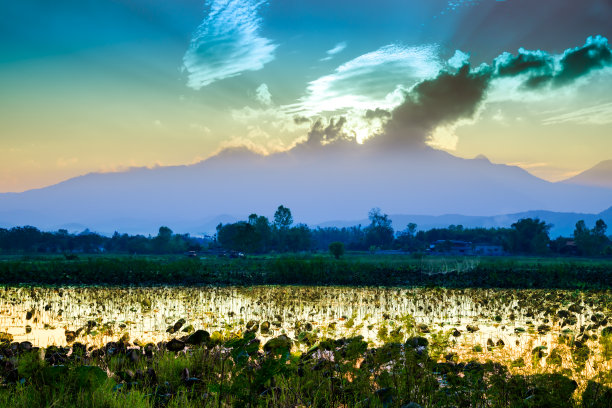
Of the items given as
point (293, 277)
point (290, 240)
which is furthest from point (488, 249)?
point (293, 277)

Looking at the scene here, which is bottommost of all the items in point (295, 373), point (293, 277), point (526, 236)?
point (293, 277)

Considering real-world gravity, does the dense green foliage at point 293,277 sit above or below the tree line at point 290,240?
below

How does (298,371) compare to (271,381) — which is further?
(298,371)

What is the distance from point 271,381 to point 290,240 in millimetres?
113383

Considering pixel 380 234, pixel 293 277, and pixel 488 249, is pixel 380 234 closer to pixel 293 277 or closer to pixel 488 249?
pixel 488 249

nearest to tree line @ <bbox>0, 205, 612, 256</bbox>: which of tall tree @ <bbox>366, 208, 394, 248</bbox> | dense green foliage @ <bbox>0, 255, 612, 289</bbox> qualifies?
tall tree @ <bbox>366, 208, 394, 248</bbox>

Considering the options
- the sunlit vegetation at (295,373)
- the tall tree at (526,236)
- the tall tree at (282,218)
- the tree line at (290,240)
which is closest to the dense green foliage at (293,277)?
the sunlit vegetation at (295,373)

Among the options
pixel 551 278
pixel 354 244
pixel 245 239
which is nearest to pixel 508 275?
pixel 551 278

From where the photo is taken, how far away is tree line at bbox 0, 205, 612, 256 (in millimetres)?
99312

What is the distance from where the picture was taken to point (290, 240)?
11912 cm

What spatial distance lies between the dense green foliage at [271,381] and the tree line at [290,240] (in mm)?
88669

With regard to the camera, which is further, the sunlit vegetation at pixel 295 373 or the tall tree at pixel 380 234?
the tall tree at pixel 380 234

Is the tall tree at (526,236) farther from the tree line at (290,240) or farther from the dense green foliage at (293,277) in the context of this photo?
the dense green foliage at (293,277)

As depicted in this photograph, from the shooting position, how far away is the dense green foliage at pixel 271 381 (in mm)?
5078
